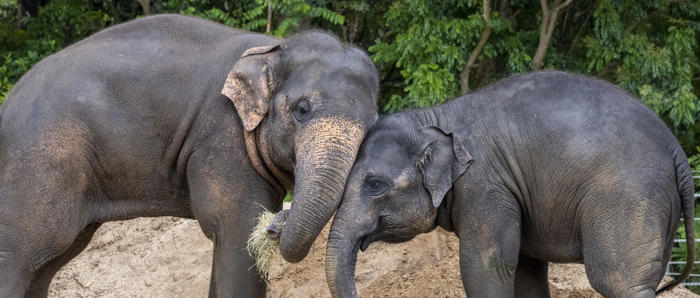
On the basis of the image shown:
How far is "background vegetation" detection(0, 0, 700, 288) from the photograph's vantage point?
976cm

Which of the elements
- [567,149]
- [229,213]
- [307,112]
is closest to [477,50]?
[567,149]

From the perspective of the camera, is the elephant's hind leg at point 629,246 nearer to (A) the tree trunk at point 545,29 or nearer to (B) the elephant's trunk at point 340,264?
(B) the elephant's trunk at point 340,264

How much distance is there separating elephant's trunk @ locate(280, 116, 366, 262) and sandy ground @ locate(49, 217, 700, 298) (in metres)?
2.06

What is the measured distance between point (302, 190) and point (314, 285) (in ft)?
7.89

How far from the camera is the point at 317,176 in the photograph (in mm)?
5773

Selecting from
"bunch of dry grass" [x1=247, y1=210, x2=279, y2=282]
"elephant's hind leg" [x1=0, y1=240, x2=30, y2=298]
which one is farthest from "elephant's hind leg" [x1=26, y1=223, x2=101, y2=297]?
"bunch of dry grass" [x1=247, y1=210, x2=279, y2=282]

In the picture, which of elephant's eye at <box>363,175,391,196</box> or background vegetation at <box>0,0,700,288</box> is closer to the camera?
elephant's eye at <box>363,175,391,196</box>

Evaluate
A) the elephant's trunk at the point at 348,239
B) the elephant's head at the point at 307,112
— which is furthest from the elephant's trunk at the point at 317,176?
the elephant's trunk at the point at 348,239

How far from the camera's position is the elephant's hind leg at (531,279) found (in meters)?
6.71

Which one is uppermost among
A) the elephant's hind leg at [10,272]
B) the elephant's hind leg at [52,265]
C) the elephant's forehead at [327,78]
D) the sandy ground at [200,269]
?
the elephant's forehead at [327,78]

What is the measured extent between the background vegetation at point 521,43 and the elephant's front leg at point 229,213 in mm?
3784

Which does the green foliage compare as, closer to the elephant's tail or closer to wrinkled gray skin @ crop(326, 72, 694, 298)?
wrinkled gray skin @ crop(326, 72, 694, 298)

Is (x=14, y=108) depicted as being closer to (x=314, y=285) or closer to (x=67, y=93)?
(x=67, y=93)

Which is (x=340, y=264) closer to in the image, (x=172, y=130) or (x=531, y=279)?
(x=172, y=130)
